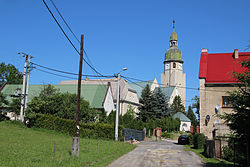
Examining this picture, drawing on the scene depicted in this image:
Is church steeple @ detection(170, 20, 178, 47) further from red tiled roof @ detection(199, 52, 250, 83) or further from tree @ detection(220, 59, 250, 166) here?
tree @ detection(220, 59, 250, 166)

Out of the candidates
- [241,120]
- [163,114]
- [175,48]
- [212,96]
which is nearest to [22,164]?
[241,120]

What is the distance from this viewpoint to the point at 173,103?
294 ft

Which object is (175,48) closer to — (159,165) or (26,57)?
(26,57)

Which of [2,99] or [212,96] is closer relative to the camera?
[212,96]

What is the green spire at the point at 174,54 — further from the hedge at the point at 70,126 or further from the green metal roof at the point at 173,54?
the hedge at the point at 70,126

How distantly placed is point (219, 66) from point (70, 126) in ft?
58.2

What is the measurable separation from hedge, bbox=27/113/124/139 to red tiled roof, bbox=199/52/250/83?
1115cm

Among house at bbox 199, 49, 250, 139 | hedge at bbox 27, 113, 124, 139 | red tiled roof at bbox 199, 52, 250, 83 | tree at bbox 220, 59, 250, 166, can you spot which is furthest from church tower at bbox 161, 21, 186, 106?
tree at bbox 220, 59, 250, 166

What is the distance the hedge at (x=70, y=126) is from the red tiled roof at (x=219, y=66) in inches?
439

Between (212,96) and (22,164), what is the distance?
20.0 metres

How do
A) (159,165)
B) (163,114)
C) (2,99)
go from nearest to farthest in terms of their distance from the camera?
(159,165) < (2,99) < (163,114)

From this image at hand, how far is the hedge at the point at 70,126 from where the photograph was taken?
31.9 m

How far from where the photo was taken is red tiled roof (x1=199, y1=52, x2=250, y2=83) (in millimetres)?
27531

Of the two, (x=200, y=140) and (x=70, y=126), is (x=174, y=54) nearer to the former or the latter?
(x=70, y=126)
